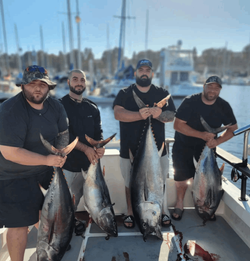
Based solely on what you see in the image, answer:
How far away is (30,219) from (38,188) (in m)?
0.20

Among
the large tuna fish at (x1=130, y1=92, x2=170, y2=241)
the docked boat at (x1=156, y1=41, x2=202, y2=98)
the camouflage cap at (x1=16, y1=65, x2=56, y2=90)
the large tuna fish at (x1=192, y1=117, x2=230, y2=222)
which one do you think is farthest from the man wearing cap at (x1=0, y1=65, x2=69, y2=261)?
the docked boat at (x1=156, y1=41, x2=202, y2=98)

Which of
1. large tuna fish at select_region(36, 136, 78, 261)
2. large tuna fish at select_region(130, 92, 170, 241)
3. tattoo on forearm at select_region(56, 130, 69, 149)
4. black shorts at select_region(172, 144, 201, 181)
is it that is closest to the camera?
large tuna fish at select_region(36, 136, 78, 261)

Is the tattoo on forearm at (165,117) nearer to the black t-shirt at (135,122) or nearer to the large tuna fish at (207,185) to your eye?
the black t-shirt at (135,122)

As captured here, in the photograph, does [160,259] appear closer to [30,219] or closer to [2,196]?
[30,219]

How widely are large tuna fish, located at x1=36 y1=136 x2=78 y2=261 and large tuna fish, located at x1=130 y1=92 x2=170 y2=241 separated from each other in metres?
0.54

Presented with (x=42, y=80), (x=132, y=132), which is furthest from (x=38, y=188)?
(x=132, y=132)

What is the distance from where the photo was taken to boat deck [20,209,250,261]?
5.89ft

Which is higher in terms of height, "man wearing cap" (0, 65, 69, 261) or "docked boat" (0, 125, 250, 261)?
"man wearing cap" (0, 65, 69, 261)

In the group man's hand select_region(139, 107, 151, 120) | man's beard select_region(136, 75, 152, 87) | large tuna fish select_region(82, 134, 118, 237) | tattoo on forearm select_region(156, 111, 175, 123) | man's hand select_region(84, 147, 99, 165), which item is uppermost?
man's beard select_region(136, 75, 152, 87)

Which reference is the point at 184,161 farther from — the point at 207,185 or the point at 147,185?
the point at 147,185

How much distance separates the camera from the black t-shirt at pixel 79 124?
1971mm

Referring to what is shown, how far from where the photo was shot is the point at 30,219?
148 centimetres

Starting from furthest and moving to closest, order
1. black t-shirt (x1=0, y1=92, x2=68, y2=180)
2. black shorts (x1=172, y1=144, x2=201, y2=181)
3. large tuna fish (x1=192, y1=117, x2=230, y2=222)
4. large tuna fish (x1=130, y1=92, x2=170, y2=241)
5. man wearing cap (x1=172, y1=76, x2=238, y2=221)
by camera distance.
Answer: black shorts (x1=172, y1=144, x2=201, y2=181) < man wearing cap (x1=172, y1=76, x2=238, y2=221) < large tuna fish (x1=192, y1=117, x2=230, y2=222) < large tuna fish (x1=130, y1=92, x2=170, y2=241) < black t-shirt (x1=0, y1=92, x2=68, y2=180)

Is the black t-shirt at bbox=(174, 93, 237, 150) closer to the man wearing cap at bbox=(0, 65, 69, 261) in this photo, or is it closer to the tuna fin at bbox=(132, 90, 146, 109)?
the tuna fin at bbox=(132, 90, 146, 109)
